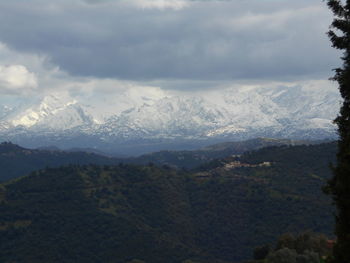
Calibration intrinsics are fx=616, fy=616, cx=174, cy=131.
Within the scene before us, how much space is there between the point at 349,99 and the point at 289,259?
68022 mm

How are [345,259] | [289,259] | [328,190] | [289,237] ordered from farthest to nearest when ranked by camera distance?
[289,237]
[289,259]
[328,190]
[345,259]

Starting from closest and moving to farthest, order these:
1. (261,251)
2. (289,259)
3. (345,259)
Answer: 1. (345,259)
2. (289,259)
3. (261,251)

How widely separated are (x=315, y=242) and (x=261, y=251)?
79.4 ft

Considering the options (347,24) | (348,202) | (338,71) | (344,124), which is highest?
(347,24)

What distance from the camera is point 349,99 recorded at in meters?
35.7

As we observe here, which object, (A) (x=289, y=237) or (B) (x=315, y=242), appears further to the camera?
(A) (x=289, y=237)

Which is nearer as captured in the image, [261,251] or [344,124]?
[344,124]

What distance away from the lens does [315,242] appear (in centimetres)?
11294

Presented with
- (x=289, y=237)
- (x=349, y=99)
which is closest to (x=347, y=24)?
(x=349, y=99)

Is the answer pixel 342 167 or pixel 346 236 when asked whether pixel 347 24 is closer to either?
pixel 342 167

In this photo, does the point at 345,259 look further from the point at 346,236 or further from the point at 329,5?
the point at 329,5

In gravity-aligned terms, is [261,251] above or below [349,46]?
below

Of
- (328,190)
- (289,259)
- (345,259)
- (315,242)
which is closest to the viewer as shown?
(345,259)

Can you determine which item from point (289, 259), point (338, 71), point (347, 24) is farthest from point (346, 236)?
point (289, 259)
